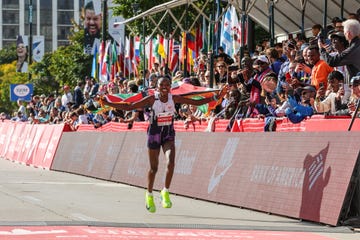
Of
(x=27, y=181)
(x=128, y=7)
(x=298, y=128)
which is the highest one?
(x=128, y=7)

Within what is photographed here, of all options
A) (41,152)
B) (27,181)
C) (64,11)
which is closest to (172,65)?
(41,152)

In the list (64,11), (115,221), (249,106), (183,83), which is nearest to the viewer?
(115,221)

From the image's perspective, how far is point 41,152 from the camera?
3169cm

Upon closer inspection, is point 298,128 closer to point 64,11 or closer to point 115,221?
point 115,221

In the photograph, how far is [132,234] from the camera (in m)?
11.2

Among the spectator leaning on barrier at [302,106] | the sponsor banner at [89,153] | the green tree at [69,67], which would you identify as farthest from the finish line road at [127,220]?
the green tree at [69,67]

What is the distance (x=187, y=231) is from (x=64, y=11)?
594 feet

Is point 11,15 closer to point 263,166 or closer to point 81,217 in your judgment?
point 263,166

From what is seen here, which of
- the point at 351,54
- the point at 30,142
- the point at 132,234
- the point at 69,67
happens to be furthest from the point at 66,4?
the point at 132,234

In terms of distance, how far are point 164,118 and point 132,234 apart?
3753 millimetres

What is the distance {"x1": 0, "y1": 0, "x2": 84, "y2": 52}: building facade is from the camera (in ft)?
623

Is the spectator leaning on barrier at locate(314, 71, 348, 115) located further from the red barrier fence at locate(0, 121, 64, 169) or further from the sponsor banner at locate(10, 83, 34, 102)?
the sponsor banner at locate(10, 83, 34, 102)

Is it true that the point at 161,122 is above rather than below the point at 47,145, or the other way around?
above

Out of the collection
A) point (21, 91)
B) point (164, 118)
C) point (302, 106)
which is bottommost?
point (164, 118)
